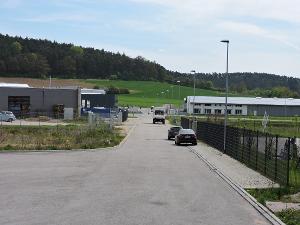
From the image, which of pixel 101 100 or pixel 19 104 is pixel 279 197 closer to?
pixel 19 104

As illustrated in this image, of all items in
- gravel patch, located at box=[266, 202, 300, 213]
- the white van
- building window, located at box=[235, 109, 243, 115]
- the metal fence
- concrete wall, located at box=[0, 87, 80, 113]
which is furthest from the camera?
building window, located at box=[235, 109, 243, 115]

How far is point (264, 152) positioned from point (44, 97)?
78.9m

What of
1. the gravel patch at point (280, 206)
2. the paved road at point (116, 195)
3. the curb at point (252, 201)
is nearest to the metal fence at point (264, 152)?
the curb at point (252, 201)

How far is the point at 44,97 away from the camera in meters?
102

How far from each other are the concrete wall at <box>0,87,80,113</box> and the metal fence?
6052cm

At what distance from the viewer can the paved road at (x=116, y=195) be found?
41.9ft

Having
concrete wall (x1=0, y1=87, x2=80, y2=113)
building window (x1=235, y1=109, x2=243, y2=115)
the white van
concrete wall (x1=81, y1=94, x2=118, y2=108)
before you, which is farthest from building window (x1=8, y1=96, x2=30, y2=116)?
building window (x1=235, y1=109, x2=243, y2=115)

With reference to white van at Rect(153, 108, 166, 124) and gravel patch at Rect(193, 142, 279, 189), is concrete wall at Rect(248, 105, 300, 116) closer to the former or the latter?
white van at Rect(153, 108, 166, 124)

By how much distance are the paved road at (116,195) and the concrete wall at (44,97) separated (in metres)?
73.5

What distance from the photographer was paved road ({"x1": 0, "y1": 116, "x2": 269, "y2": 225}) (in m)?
12.8

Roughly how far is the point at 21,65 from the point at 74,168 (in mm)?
175202

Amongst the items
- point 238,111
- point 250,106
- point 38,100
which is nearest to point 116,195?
point 38,100

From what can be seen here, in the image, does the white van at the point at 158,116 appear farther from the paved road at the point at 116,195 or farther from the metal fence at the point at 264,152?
the paved road at the point at 116,195

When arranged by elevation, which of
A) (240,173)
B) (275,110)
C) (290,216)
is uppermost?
(275,110)
